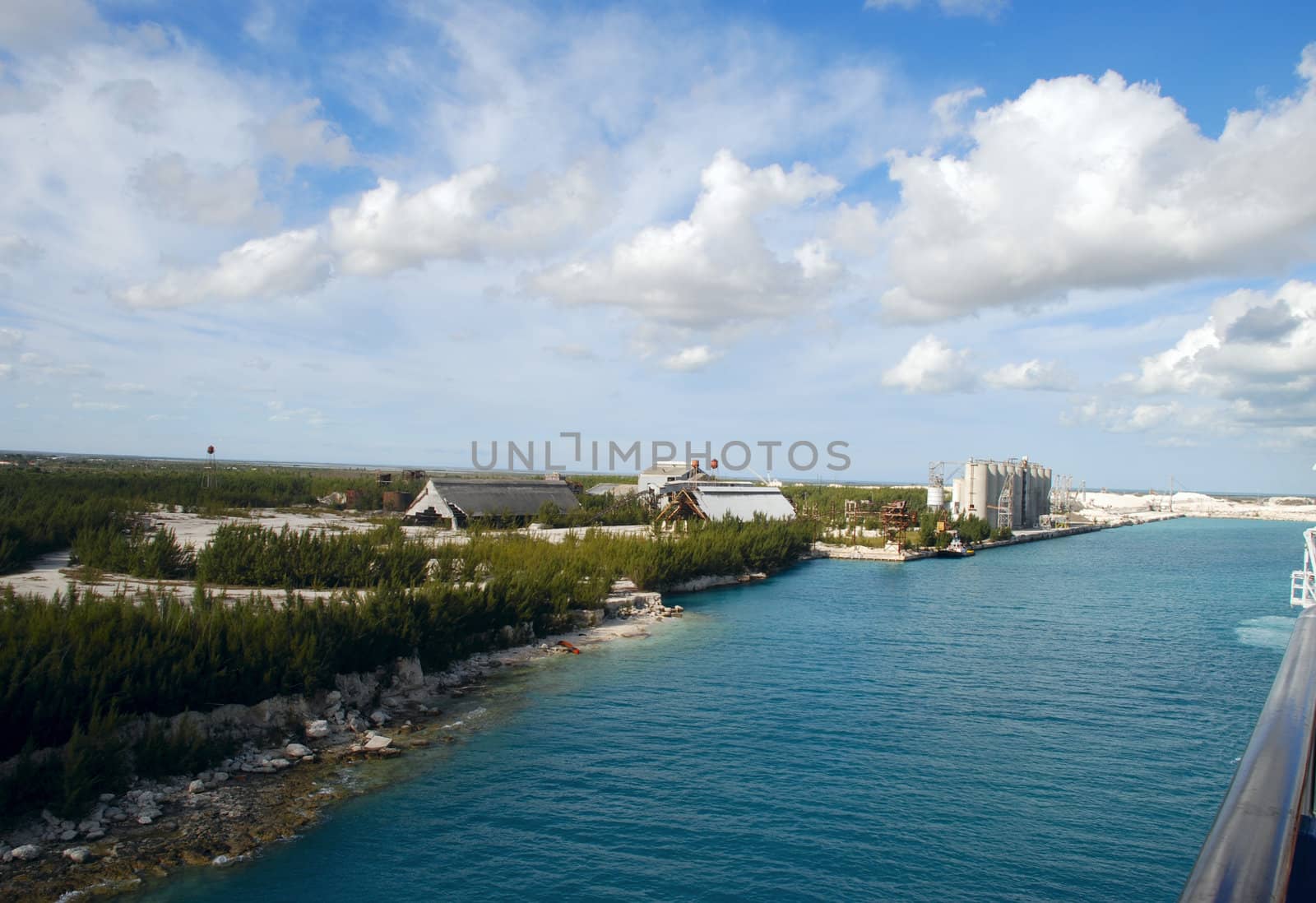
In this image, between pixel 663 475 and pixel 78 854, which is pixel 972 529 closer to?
pixel 663 475

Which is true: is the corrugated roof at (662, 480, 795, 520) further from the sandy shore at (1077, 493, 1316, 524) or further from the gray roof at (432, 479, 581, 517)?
the sandy shore at (1077, 493, 1316, 524)

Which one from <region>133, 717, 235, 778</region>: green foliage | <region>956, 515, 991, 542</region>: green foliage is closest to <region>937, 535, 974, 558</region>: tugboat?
<region>956, 515, 991, 542</region>: green foliage

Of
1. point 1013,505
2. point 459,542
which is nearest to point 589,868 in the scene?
point 459,542

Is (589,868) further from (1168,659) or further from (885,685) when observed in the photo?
(1168,659)

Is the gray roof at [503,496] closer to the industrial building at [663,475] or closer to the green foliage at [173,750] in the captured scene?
the industrial building at [663,475]

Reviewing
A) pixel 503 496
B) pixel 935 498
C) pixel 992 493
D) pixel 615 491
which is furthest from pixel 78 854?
pixel 992 493

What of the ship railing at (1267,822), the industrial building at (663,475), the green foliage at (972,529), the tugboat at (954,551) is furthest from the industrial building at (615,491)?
the ship railing at (1267,822)
